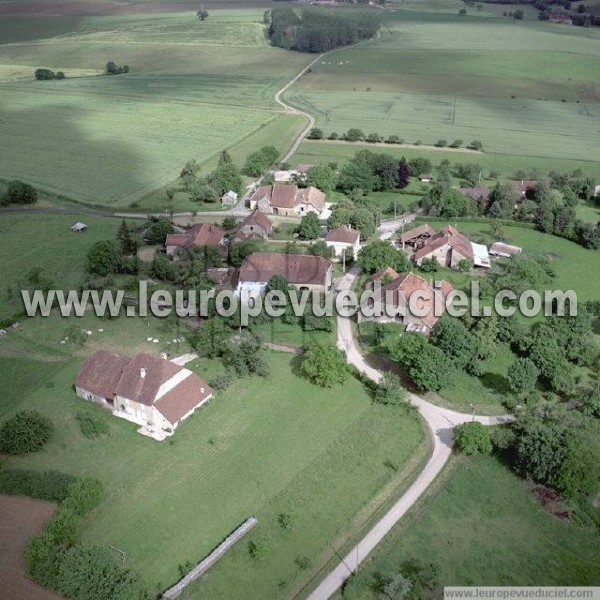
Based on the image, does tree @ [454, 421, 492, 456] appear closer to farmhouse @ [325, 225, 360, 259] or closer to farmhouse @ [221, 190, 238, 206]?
farmhouse @ [325, 225, 360, 259]

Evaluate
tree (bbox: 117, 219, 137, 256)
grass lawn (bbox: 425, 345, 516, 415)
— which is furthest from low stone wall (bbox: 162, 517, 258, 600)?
tree (bbox: 117, 219, 137, 256)

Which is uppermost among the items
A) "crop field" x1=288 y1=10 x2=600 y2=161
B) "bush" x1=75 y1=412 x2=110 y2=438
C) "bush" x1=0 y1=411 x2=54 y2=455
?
"crop field" x1=288 y1=10 x2=600 y2=161

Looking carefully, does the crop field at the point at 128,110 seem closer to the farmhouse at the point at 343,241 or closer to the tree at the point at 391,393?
the farmhouse at the point at 343,241

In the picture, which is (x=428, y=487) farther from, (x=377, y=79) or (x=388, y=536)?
(x=377, y=79)

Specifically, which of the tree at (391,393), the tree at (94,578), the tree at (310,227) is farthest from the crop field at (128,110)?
the tree at (94,578)

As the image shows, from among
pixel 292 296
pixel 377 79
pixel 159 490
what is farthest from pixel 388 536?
pixel 377 79

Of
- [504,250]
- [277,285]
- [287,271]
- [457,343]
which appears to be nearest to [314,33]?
[504,250]
